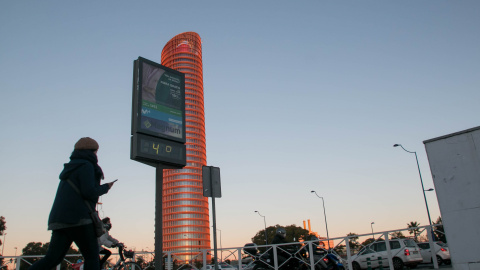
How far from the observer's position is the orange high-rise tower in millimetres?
149250

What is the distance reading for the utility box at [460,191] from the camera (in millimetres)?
4465

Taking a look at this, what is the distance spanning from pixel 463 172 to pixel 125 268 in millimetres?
5772

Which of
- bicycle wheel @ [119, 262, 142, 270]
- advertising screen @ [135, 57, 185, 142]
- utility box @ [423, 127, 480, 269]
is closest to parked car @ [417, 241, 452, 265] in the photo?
utility box @ [423, 127, 480, 269]

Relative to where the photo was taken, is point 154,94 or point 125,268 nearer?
point 125,268

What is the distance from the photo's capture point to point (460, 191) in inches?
180

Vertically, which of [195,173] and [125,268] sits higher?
[195,173]

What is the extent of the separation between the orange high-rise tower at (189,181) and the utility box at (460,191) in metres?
144

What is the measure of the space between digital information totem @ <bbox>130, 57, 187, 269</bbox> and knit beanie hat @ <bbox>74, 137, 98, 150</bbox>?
2.53m

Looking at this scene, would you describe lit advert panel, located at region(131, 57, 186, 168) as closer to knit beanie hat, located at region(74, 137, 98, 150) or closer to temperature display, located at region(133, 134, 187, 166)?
temperature display, located at region(133, 134, 187, 166)

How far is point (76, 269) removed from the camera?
838cm

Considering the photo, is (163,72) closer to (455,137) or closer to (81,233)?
(81,233)

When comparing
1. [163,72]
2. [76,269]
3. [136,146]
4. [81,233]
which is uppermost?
[163,72]

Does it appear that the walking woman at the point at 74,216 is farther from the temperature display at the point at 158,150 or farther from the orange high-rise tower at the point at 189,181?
the orange high-rise tower at the point at 189,181

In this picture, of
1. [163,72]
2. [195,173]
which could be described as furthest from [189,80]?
[163,72]
